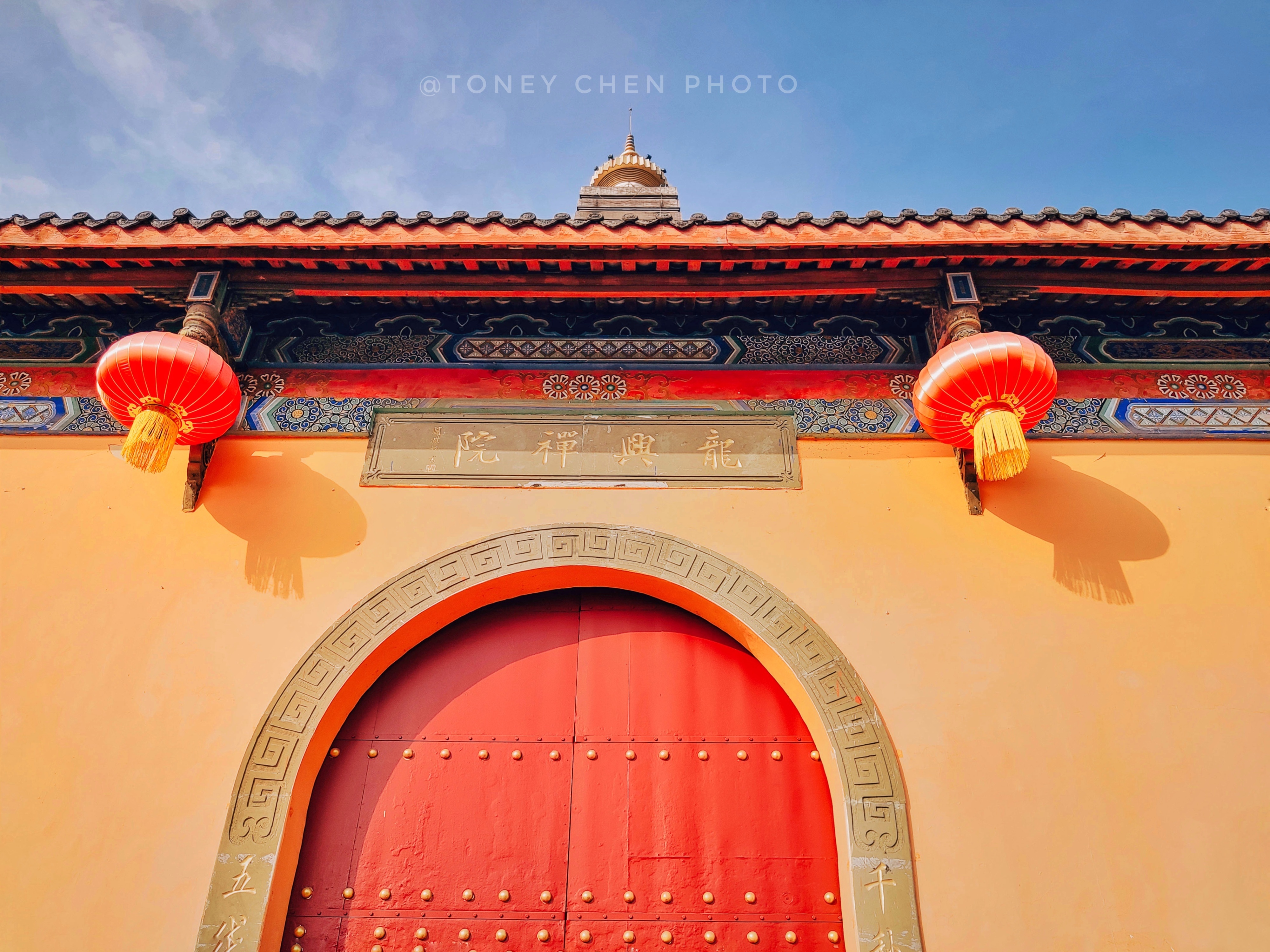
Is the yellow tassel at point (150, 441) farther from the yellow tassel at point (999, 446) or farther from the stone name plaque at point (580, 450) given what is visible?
the yellow tassel at point (999, 446)

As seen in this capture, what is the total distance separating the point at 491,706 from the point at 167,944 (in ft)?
4.06

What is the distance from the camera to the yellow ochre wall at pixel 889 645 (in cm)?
251

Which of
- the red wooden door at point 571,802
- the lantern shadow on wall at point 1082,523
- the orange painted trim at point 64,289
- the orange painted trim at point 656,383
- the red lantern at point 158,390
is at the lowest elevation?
the red wooden door at point 571,802

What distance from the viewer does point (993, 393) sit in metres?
2.94

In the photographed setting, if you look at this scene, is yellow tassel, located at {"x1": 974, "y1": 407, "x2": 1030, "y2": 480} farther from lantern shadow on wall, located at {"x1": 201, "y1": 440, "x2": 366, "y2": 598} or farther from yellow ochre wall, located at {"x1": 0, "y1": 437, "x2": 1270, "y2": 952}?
lantern shadow on wall, located at {"x1": 201, "y1": 440, "x2": 366, "y2": 598}

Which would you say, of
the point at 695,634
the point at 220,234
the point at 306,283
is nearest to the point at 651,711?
the point at 695,634

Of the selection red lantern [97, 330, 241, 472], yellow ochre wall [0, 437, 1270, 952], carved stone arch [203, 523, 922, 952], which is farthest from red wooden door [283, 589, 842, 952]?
red lantern [97, 330, 241, 472]

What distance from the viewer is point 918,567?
306cm

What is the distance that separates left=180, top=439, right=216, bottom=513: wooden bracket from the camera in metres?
3.18

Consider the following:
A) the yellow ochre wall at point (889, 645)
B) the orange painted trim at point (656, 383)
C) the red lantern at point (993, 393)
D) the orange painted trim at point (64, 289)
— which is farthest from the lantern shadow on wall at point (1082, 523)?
the orange painted trim at point (64, 289)

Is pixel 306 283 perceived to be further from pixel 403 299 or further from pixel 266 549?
pixel 266 549

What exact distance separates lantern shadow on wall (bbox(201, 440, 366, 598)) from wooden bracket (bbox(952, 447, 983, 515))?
2486mm

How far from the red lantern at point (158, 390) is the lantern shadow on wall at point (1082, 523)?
3.19m

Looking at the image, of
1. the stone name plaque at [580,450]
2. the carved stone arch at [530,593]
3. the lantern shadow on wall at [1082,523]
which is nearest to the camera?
the carved stone arch at [530,593]
